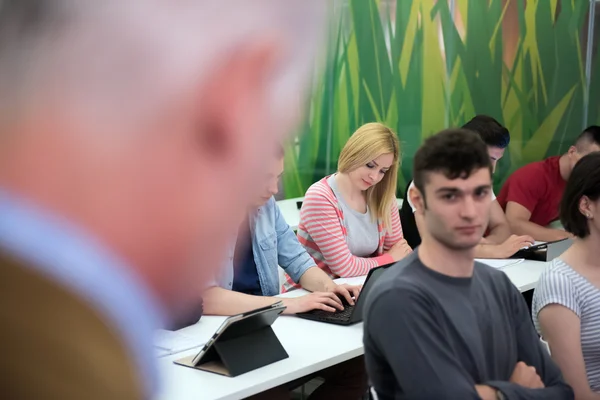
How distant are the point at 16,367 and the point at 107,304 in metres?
0.03

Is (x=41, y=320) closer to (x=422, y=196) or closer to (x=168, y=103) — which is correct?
(x=168, y=103)

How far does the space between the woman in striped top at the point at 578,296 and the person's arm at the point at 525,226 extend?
4.53 ft

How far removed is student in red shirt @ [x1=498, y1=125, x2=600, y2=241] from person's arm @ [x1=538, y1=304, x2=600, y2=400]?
1.59 m

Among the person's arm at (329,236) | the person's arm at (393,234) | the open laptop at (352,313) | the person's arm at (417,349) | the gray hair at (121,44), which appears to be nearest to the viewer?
the gray hair at (121,44)

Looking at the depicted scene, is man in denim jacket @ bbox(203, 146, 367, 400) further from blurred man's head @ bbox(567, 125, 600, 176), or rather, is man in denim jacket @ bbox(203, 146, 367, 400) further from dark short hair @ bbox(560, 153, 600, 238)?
blurred man's head @ bbox(567, 125, 600, 176)

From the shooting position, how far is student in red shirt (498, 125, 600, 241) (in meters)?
3.51

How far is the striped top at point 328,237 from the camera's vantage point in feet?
9.12

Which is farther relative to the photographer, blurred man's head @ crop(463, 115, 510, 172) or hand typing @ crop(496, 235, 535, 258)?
blurred man's head @ crop(463, 115, 510, 172)

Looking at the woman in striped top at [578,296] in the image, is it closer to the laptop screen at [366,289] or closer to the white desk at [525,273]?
the laptop screen at [366,289]

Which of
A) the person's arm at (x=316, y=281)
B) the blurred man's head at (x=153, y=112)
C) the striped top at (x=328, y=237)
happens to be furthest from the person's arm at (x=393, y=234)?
the blurred man's head at (x=153, y=112)

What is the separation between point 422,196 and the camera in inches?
63.9

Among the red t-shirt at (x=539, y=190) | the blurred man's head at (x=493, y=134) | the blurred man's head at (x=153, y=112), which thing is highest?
the blurred man's head at (x=153, y=112)

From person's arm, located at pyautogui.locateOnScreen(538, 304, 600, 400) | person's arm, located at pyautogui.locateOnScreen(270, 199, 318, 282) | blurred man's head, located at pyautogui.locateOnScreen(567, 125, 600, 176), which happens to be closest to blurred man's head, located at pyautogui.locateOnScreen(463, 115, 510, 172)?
blurred man's head, located at pyautogui.locateOnScreen(567, 125, 600, 176)

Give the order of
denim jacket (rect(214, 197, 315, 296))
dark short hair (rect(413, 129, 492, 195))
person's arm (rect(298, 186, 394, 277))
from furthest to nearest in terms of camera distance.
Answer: person's arm (rect(298, 186, 394, 277)) < denim jacket (rect(214, 197, 315, 296)) < dark short hair (rect(413, 129, 492, 195))
